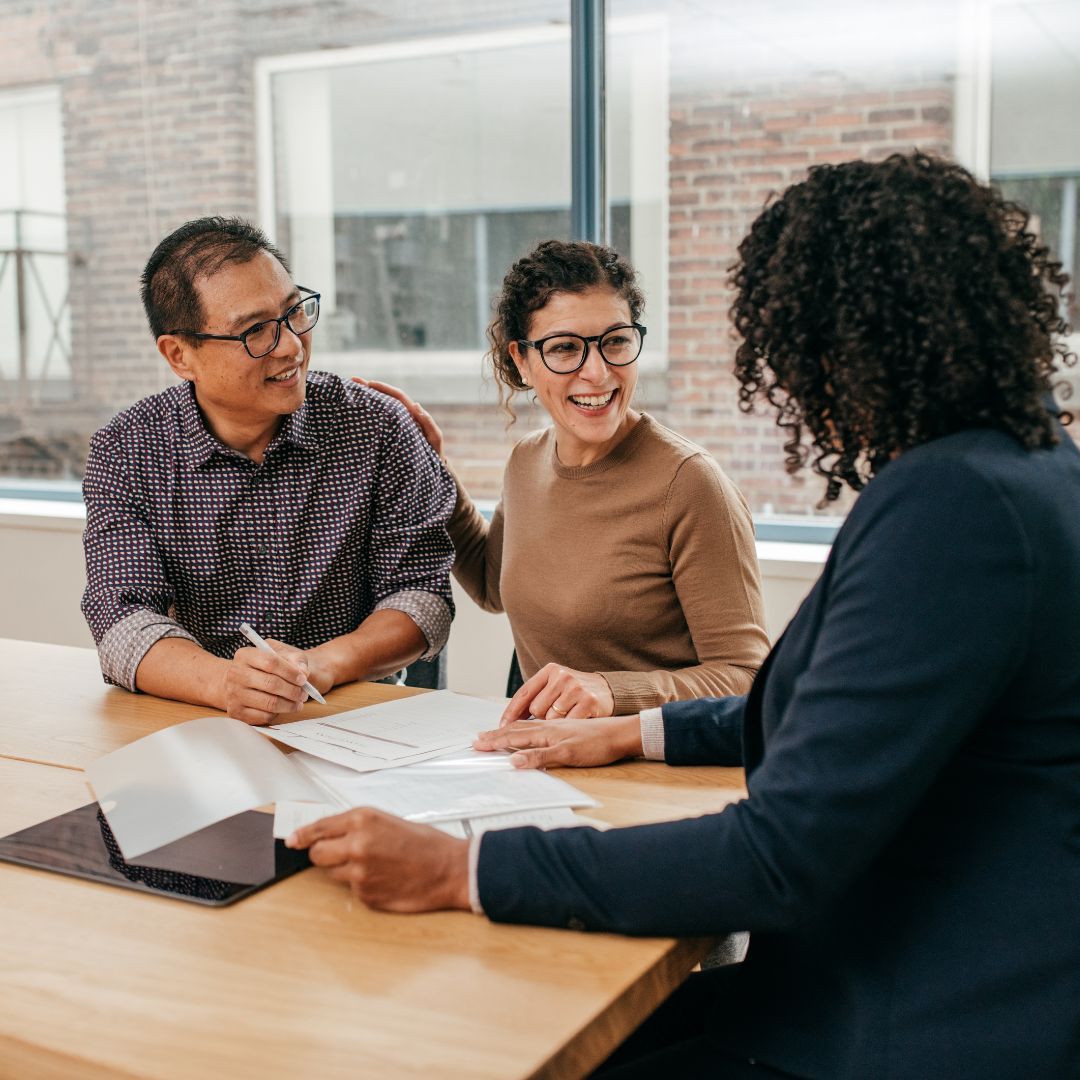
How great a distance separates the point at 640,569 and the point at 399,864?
896 millimetres

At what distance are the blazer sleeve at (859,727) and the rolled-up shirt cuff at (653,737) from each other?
1.37 ft

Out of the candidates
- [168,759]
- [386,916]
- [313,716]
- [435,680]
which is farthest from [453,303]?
[386,916]

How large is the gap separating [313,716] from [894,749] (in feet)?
3.12

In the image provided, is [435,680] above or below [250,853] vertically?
below

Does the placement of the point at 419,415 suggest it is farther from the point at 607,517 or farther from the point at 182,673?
the point at 182,673

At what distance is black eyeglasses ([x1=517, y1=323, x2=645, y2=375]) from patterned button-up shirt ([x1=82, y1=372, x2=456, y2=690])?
352 mm

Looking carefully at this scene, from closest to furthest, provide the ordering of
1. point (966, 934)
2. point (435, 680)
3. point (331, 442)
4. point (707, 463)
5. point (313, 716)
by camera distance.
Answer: point (966, 934), point (313, 716), point (707, 463), point (331, 442), point (435, 680)

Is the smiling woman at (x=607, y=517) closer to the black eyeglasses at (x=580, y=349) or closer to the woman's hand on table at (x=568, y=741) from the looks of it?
A: the black eyeglasses at (x=580, y=349)

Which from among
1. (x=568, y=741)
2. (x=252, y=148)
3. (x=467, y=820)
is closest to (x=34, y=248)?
(x=252, y=148)

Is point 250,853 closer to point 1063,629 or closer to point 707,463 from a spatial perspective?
point 1063,629

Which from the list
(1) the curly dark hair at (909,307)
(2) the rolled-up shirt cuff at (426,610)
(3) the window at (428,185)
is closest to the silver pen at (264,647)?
(2) the rolled-up shirt cuff at (426,610)

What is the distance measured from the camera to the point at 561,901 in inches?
40.5

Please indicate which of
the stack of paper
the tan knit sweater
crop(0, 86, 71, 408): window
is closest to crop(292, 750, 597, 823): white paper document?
the stack of paper

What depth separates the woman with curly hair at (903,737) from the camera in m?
0.94
